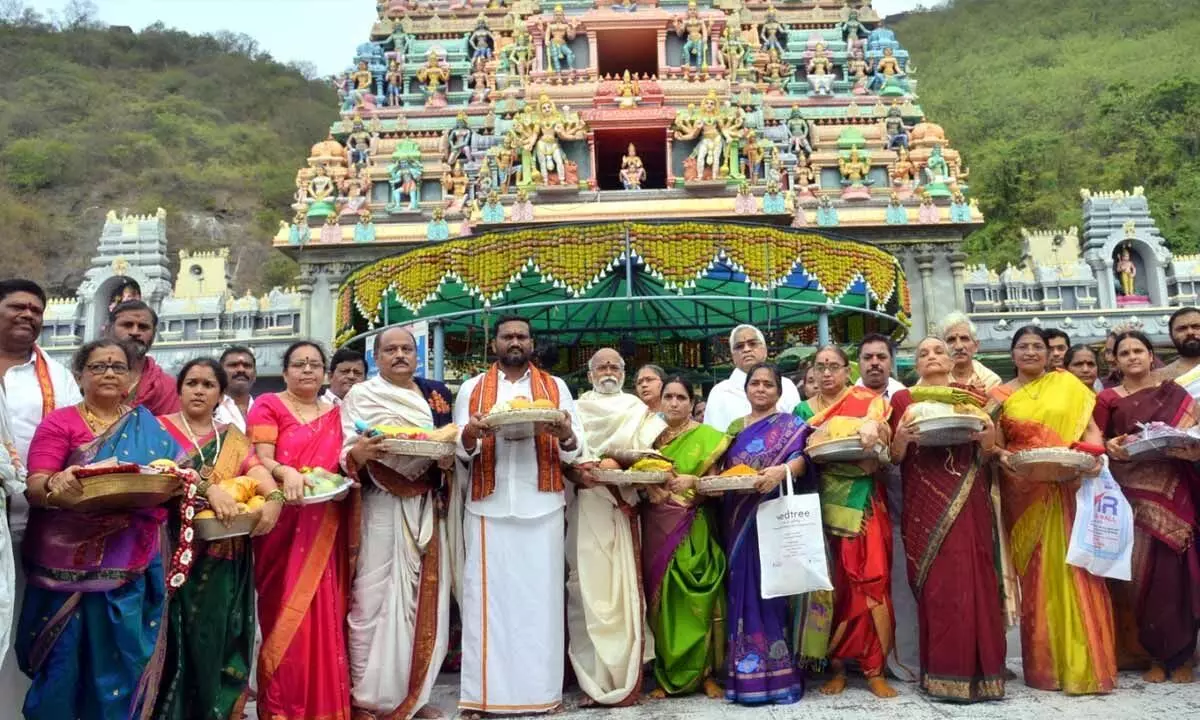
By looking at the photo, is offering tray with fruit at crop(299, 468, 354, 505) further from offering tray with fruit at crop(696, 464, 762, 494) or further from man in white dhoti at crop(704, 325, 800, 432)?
man in white dhoti at crop(704, 325, 800, 432)

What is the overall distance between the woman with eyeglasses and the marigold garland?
5.92 meters

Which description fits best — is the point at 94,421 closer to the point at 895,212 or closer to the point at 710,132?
the point at 710,132

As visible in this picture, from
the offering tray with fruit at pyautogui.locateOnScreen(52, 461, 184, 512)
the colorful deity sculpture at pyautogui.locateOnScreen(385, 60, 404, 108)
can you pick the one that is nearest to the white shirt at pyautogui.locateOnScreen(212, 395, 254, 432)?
the offering tray with fruit at pyautogui.locateOnScreen(52, 461, 184, 512)

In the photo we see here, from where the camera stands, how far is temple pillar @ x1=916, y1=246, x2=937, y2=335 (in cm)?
1659

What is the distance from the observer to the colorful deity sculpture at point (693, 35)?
60.4 ft

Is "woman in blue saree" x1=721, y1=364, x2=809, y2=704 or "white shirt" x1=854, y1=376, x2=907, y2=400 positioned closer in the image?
→ "woman in blue saree" x1=721, y1=364, x2=809, y2=704

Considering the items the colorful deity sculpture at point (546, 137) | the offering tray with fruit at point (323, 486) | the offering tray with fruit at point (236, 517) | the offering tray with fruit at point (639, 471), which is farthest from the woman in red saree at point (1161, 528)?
the colorful deity sculpture at point (546, 137)

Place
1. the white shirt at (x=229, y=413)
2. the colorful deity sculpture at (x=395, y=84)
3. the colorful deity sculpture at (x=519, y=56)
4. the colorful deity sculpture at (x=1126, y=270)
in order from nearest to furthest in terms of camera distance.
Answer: the white shirt at (x=229, y=413) < the colorful deity sculpture at (x=1126, y=270) < the colorful deity sculpture at (x=519, y=56) < the colorful deity sculpture at (x=395, y=84)

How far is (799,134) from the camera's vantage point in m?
18.1

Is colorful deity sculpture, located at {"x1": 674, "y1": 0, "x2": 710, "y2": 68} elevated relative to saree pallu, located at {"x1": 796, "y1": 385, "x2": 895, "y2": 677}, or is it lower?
elevated

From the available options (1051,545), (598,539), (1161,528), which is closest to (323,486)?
(598,539)

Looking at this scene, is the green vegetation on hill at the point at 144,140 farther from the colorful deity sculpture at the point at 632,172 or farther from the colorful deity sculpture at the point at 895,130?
the colorful deity sculpture at the point at 895,130

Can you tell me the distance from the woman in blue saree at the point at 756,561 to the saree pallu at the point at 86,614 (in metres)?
2.64

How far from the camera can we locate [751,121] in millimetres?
17938
